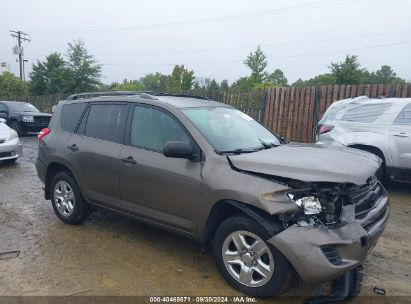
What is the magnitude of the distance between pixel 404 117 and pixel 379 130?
0.45 m

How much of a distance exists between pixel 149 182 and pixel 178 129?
0.64 m

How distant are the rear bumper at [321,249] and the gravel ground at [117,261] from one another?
0.47 metres

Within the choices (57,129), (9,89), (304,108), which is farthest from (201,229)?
(9,89)

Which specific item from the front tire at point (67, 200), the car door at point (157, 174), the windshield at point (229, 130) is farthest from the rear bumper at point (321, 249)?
the front tire at point (67, 200)

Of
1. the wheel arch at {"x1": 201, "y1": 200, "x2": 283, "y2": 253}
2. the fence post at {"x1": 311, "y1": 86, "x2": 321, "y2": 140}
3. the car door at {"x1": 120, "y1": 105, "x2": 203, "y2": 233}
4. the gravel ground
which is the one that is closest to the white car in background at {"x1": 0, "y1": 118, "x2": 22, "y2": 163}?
the gravel ground

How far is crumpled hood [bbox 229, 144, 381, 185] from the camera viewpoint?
3.17m

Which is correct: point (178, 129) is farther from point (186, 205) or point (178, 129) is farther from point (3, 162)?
point (3, 162)

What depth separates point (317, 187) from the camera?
3.19 meters

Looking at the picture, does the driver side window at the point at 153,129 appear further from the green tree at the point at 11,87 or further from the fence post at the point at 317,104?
the green tree at the point at 11,87

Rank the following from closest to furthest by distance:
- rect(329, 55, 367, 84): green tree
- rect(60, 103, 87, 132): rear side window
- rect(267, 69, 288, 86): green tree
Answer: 1. rect(60, 103, 87, 132): rear side window
2. rect(329, 55, 367, 84): green tree
3. rect(267, 69, 288, 86): green tree

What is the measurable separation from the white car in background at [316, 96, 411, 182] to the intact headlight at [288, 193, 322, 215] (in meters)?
3.80

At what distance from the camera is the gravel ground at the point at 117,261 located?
352 centimetres

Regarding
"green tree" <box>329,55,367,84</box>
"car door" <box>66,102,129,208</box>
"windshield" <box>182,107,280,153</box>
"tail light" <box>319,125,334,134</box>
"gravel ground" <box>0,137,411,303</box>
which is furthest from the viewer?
"green tree" <box>329,55,367,84</box>

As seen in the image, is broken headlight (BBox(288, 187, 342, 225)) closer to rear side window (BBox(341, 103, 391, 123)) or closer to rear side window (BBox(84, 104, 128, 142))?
rear side window (BBox(84, 104, 128, 142))
